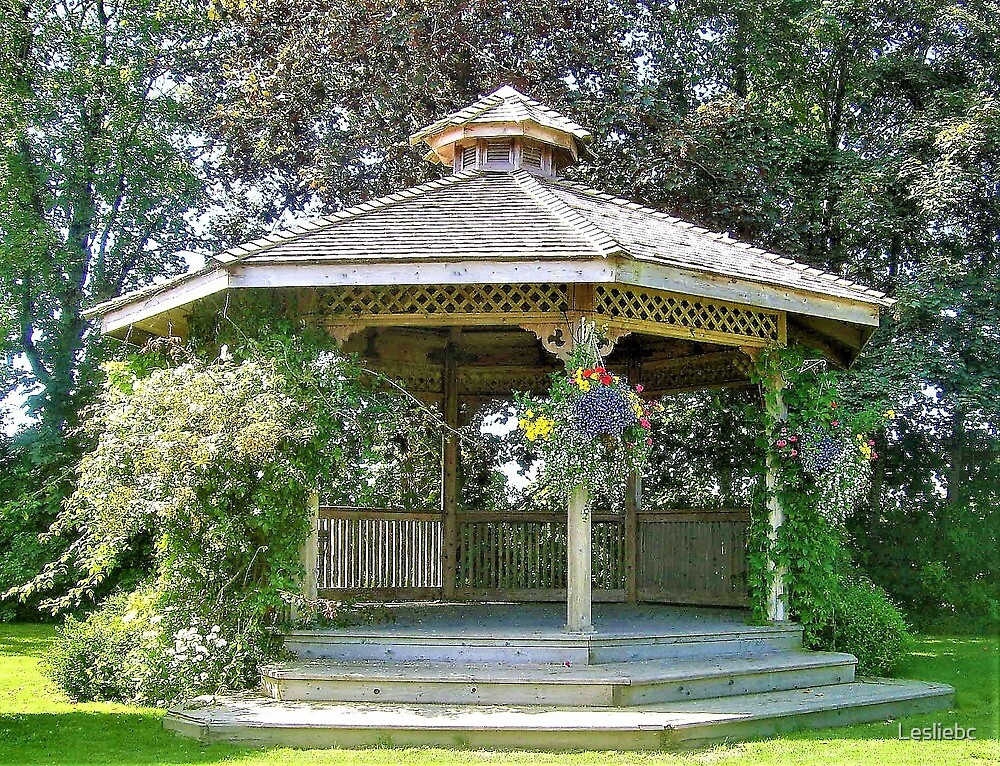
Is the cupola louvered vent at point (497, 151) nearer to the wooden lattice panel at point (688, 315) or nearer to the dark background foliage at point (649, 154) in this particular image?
the wooden lattice panel at point (688, 315)

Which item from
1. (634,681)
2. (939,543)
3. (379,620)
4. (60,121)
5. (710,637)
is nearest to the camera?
(634,681)

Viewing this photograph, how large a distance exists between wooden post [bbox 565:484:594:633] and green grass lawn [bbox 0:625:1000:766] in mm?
1526

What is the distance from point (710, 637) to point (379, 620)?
291cm

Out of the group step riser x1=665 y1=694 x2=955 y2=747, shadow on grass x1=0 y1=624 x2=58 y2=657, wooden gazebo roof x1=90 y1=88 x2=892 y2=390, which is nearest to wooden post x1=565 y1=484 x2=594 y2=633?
wooden gazebo roof x1=90 y1=88 x2=892 y2=390

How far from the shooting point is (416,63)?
1586cm

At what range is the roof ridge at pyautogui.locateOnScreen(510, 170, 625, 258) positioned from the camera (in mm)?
7570

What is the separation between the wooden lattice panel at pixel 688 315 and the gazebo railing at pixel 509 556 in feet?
7.81

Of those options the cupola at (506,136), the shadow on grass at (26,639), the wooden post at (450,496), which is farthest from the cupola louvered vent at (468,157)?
the shadow on grass at (26,639)

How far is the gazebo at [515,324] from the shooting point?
7797 millimetres

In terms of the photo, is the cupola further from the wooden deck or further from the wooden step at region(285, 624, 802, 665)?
the wooden step at region(285, 624, 802, 665)

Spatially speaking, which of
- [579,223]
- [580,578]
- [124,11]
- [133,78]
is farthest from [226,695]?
[124,11]

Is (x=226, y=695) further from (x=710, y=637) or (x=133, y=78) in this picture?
(x=133, y=78)

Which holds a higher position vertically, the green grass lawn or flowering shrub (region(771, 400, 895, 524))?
flowering shrub (region(771, 400, 895, 524))

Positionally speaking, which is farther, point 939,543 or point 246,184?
point 246,184
